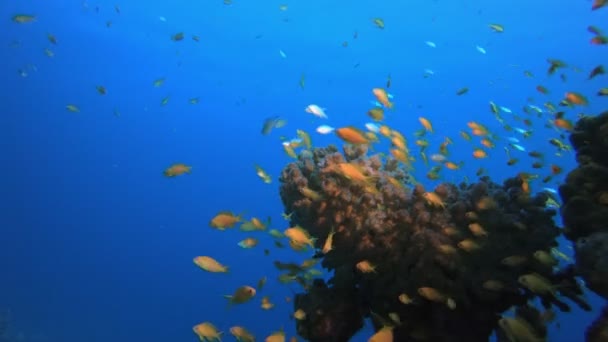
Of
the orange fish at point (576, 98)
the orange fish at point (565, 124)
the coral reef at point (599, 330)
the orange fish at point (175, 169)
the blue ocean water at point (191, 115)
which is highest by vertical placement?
the orange fish at point (576, 98)

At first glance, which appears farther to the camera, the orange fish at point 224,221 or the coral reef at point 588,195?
the orange fish at point 224,221

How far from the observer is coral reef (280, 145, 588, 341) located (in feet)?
16.3

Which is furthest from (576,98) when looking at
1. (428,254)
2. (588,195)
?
(428,254)

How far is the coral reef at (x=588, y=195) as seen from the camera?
3.87 metres

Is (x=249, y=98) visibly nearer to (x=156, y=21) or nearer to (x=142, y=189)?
(x=156, y=21)

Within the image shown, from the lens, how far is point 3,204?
2399 inches

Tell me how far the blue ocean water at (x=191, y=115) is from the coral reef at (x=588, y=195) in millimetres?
26723

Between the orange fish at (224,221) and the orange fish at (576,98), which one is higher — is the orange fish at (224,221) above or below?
below

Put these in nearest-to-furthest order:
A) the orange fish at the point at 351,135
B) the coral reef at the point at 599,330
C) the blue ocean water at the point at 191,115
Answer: the coral reef at the point at 599,330, the orange fish at the point at 351,135, the blue ocean water at the point at 191,115

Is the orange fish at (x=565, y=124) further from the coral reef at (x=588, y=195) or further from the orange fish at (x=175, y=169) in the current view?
the orange fish at (x=175, y=169)

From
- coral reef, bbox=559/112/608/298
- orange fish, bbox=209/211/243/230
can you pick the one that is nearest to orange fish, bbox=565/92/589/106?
coral reef, bbox=559/112/608/298

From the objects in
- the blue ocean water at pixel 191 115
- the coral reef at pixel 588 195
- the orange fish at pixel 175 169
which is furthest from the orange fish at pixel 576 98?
the blue ocean water at pixel 191 115

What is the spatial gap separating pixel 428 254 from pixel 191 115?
91.9 m

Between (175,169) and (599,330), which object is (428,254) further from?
(175,169)
